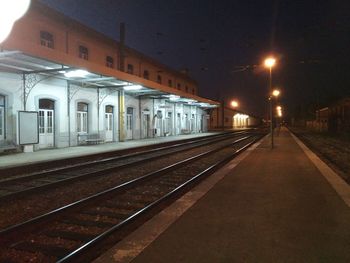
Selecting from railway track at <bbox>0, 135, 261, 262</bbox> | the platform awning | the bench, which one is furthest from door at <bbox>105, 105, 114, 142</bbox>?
railway track at <bbox>0, 135, 261, 262</bbox>

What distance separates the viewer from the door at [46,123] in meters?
21.8

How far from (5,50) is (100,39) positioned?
67.2ft

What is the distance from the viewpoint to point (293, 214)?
6883 millimetres

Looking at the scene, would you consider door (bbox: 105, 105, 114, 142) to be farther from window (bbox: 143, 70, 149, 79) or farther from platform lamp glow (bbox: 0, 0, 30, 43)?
platform lamp glow (bbox: 0, 0, 30, 43)

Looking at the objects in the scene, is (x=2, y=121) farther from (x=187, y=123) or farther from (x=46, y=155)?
(x=187, y=123)

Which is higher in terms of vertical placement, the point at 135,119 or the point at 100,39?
the point at 100,39

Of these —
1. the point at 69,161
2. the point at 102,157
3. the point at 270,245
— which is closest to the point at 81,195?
the point at 270,245

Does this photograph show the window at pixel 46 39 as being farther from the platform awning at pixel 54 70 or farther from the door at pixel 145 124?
the door at pixel 145 124

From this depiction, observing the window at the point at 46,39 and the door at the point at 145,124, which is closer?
the window at the point at 46,39

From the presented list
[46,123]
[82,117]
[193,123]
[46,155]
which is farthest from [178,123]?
[46,155]

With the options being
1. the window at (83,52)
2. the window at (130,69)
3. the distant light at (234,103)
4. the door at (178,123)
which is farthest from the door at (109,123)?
the distant light at (234,103)

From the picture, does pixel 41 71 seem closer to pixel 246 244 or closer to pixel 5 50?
pixel 5 50

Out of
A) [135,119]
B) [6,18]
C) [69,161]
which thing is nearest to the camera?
[6,18]

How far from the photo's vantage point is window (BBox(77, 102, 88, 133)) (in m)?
25.6
